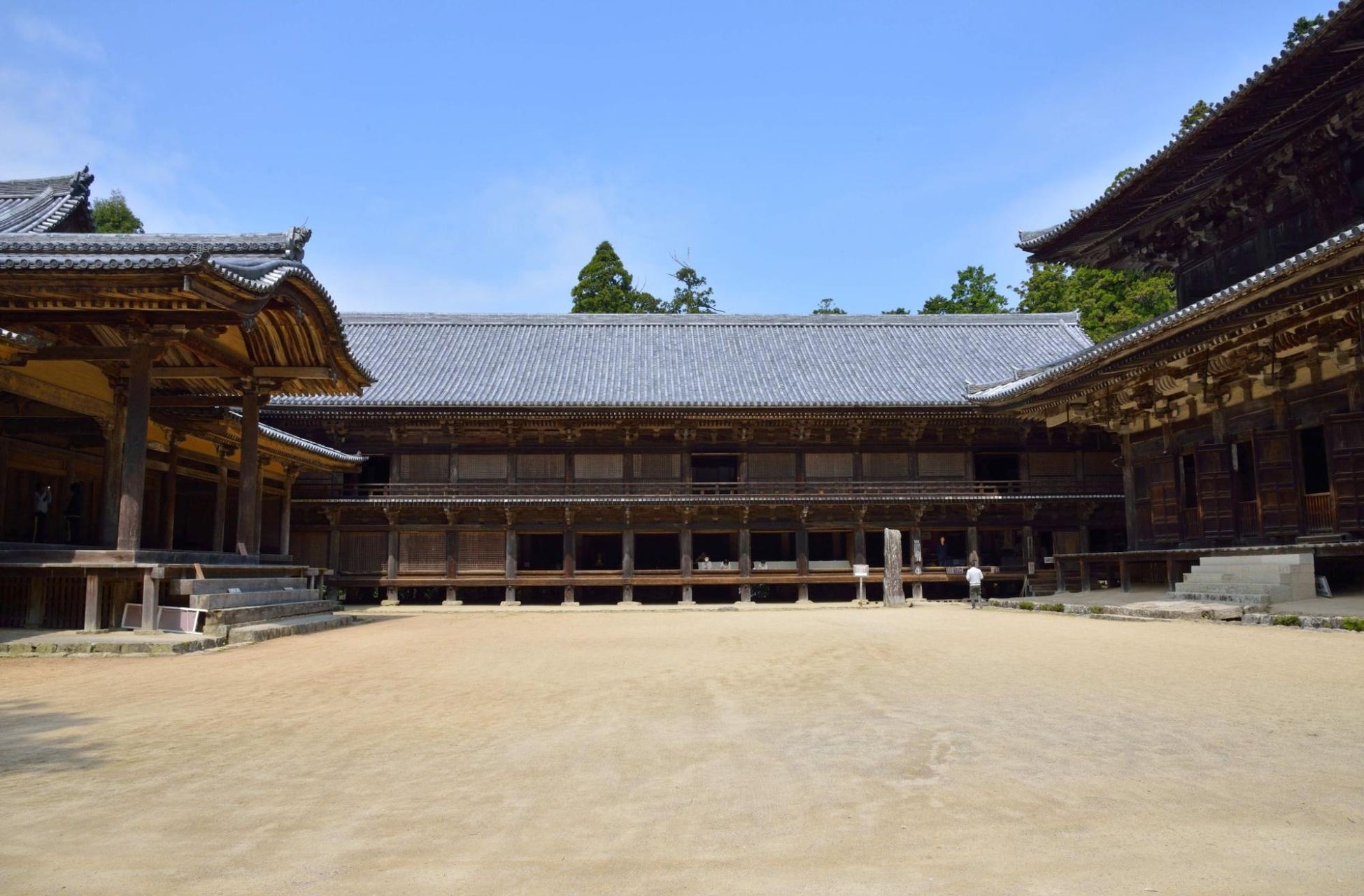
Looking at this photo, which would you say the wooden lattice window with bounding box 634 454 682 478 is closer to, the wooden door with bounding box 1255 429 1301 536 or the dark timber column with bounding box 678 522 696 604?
the dark timber column with bounding box 678 522 696 604

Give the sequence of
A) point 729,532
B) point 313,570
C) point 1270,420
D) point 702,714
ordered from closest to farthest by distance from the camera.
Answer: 1. point 702,714
2. point 1270,420
3. point 313,570
4. point 729,532

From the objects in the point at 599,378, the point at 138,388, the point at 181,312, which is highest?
the point at 599,378

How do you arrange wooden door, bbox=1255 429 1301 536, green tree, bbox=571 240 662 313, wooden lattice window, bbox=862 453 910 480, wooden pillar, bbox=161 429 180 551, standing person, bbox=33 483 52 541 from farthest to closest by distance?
green tree, bbox=571 240 662 313 → wooden lattice window, bbox=862 453 910 480 → wooden pillar, bbox=161 429 180 551 → standing person, bbox=33 483 52 541 → wooden door, bbox=1255 429 1301 536

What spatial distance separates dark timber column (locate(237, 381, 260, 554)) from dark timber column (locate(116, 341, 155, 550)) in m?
3.06

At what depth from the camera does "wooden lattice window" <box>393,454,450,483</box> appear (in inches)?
1018

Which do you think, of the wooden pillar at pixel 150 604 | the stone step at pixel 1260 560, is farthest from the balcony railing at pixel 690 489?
the wooden pillar at pixel 150 604

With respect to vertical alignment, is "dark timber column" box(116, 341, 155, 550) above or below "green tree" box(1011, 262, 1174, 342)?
below

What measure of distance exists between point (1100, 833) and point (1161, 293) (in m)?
40.4

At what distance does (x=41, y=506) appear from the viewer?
16453 mm

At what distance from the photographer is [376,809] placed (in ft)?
14.3

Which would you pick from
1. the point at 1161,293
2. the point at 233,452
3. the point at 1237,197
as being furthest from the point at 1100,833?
the point at 1161,293

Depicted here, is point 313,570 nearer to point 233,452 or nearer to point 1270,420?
point 233,452

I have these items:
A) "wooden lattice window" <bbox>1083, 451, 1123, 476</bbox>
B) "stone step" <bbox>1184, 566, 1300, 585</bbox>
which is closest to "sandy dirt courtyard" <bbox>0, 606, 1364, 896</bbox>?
"stone step" <bbox>1184, 566, 1300, 585</bbox>

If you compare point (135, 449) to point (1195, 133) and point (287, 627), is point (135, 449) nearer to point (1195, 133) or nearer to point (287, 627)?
point (287, 627)
